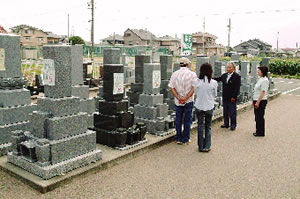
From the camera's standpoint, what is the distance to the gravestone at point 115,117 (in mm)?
5735

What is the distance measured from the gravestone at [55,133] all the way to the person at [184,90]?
7.37ft

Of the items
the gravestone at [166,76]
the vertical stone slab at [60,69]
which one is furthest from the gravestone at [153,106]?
the vertical stone slab at [60,69]

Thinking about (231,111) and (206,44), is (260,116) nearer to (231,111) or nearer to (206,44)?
(231,111)

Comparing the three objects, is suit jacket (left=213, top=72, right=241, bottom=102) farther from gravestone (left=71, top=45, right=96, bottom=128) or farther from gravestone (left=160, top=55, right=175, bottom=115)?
gravestone (left=71, top=45, right=96, bottom=128)

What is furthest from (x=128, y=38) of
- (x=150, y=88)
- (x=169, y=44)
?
(x=150, y=88)

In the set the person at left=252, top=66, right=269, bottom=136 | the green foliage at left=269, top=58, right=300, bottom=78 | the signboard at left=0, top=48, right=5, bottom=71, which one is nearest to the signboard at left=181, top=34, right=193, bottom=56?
the person at left=252, top=66, right=269, bottom=136

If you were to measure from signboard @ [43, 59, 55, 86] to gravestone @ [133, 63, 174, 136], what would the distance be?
2.70 m

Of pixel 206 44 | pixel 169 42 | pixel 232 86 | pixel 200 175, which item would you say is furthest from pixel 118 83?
pixel 169 42

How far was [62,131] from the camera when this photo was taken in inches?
182

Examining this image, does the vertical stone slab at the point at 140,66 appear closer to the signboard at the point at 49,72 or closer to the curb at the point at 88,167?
the curb at the point at 88,167

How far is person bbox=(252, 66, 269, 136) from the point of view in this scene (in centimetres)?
706

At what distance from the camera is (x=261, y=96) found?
23.2 feet

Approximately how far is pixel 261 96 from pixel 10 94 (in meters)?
5.69

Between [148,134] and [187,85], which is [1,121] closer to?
[148,134]
